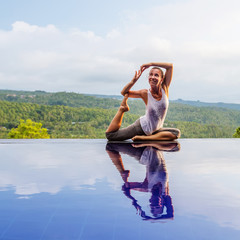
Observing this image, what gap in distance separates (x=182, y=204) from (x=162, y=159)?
1482 millimetres

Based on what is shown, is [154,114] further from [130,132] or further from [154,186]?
[154,186]

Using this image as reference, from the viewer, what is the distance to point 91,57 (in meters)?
12.6

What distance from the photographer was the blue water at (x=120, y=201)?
1.31m

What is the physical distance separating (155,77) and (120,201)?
3030 millimetres

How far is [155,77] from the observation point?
14.7 feet

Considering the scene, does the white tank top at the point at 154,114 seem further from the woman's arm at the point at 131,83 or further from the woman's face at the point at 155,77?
the woman's arm at the point at 131,83

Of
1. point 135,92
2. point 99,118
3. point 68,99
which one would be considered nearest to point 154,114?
point 135,92

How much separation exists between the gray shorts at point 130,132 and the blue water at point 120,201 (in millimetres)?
2022

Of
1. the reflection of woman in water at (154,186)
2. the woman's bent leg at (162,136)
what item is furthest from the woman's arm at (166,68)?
the reflection of woman in water at (154,186)

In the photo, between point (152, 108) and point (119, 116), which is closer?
point (152, 108)

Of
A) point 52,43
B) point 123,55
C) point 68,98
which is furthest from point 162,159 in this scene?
point 68,98

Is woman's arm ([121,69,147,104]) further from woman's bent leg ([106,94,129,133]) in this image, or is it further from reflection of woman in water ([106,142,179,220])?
reflection of woman in water ([106,142,179,220])

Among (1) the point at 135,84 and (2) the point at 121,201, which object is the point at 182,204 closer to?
(2) the point at 121,201

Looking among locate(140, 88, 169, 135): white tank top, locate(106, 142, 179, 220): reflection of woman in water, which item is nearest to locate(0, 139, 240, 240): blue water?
locate(106, 142, 179, 220): reflection of woman in water
